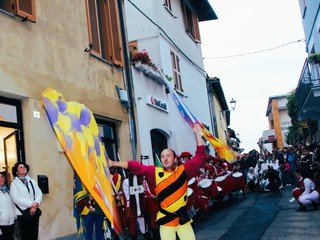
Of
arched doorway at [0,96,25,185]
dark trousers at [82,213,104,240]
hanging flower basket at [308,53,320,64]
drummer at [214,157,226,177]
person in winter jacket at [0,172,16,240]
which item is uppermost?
hanging flower basket at [308,53,320,64]

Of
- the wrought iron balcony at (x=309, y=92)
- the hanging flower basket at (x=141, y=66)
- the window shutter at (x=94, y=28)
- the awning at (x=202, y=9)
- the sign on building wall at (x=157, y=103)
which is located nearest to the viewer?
the window shutter at (x=94, y=28)

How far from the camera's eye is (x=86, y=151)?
6.30m

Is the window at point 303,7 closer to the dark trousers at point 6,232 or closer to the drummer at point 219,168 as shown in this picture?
the drummer at point 219,168

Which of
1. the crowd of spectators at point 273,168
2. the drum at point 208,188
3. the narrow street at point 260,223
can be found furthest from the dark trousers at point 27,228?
the crowd of spectators at point 273,168

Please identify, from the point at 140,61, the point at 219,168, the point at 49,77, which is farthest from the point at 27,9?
the point at 219,168

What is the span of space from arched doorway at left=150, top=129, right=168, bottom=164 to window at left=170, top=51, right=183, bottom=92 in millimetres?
2503

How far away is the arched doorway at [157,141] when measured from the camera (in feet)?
48.8

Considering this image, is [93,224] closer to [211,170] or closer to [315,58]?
[211,170]

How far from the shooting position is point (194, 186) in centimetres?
1062

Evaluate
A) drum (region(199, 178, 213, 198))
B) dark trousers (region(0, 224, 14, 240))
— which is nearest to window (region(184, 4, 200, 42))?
drum (region(199, 178, 213, 198))

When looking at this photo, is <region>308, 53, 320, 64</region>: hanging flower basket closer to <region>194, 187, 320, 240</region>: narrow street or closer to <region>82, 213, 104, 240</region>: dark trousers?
<region>194, 187, 320, 240</region>: narrow street

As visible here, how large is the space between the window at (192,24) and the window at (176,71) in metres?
3.40

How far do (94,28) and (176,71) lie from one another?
7141mm

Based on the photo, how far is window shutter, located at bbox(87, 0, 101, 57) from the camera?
11220 millimetres
